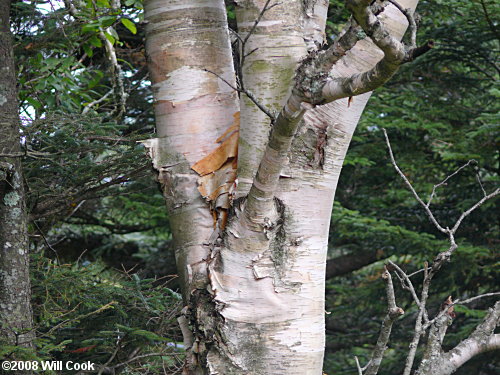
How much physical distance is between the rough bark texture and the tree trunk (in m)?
1.02

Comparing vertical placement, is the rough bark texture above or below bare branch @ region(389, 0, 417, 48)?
below

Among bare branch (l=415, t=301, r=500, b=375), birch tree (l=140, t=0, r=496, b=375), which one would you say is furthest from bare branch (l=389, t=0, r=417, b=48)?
bare branch (l=415, t=301, r=500, b=375)

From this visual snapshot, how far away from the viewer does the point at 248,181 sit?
1.67 m

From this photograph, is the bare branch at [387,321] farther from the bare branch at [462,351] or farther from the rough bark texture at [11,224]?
the rough bark texture at [11,224]

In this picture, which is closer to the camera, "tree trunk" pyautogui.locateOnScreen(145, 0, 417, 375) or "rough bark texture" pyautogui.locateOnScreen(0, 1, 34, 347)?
"tree trunk" pyautogui.locateOnScreen(145, 0, 417, 375)

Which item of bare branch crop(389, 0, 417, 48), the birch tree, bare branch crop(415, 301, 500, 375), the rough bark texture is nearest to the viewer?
bare branch crop(389, 0, 417, 48)

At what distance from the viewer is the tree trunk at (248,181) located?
1.56m

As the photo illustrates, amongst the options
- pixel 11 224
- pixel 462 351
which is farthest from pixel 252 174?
pixel 11 224

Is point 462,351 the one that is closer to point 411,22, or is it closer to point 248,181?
point 248,181

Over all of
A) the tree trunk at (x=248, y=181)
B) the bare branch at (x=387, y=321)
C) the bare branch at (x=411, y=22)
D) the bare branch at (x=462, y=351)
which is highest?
the bare branch at (x=411, y=22)

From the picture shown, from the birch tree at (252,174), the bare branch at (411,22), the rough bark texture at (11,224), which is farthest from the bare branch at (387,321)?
the rough bark texture at (11,224)

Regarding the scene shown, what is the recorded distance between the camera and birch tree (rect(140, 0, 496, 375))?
155 centimetres

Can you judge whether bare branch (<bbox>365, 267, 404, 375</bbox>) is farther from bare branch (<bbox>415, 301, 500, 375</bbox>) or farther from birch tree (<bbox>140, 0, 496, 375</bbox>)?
bare branch (<bbox>415, 301, 500, 375</bbox>)

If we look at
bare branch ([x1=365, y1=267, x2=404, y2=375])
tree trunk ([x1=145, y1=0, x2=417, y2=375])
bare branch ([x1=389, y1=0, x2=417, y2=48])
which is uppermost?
bare branch ([x1=389, y1=0, x2=417, y2=48])
